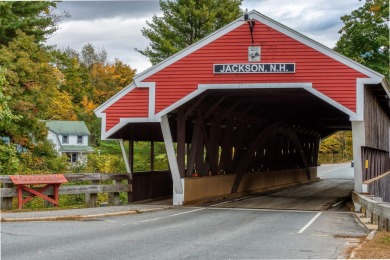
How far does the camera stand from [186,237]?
454 inches

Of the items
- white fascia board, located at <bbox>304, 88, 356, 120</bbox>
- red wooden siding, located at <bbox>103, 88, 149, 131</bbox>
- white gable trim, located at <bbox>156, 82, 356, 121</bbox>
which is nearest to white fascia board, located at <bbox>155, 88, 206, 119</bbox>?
white gable trim, located at <bbox>156, 82, 356, 121</bbox>

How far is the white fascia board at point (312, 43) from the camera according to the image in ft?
60.0

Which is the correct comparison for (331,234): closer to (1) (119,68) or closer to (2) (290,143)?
(2) (290,143)

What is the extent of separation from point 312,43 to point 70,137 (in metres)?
48.7

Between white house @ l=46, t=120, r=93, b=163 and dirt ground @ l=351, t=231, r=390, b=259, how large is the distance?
52.6 m

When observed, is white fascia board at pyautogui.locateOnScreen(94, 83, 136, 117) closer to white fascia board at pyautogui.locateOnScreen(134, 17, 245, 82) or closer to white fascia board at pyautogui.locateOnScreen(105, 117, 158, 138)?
white fascia board at pyautogui.locateOnScreen(134, 17, 245, 82)

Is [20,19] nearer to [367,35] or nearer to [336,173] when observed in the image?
[367,35]

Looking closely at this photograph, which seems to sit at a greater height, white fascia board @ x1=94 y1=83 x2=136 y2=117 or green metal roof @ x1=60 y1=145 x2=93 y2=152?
white fascia board @ x1=94 y1=83 x2=136 y2=117

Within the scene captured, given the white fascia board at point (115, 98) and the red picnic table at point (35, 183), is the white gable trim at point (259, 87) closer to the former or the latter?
the white fascia board at point (115, 98)

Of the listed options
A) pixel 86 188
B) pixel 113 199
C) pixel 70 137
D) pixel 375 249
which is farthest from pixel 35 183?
pixel 70 137

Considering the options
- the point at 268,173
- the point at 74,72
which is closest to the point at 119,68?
the point at 74,72

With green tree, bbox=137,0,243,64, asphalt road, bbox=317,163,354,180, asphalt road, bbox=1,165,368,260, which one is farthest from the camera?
asphalt road, bbox=317,163,354,180

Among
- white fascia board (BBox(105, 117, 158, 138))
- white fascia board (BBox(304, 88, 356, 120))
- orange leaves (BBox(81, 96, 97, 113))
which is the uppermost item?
orange leaves (BBox(81, 96, 97, 113))

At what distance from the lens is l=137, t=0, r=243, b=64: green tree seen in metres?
46.2
